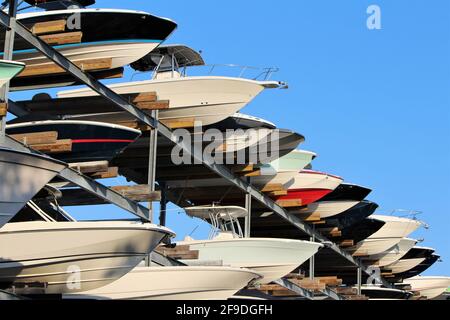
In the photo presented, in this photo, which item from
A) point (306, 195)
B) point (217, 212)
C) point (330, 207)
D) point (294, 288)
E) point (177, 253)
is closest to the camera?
point (177, 253)

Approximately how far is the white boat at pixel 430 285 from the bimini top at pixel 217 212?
19402mm

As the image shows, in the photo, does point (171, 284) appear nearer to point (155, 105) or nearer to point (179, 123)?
point (155, 105)

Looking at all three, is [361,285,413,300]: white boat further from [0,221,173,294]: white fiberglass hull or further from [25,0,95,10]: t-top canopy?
[0,221,173,294]: white fiberglass hull

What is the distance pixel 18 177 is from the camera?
42.2ft

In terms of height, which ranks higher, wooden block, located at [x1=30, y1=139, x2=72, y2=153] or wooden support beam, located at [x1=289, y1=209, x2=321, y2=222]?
wooden support beam, located at [x1=289, y1=209, x2=321, y2=222]

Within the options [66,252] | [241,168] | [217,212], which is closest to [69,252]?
[66,252]

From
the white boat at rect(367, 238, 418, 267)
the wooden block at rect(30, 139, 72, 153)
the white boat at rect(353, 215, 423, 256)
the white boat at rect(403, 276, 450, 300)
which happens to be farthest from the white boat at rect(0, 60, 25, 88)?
the white boat at rect(403, 276, 450, 300)

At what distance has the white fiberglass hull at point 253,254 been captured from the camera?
75.3ft

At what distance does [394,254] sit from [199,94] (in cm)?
1651

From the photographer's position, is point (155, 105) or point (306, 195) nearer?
point (155, 105)

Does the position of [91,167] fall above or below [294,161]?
below

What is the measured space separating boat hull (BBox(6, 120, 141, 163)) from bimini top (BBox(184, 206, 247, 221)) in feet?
17.6

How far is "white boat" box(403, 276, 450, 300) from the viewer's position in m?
41.1
